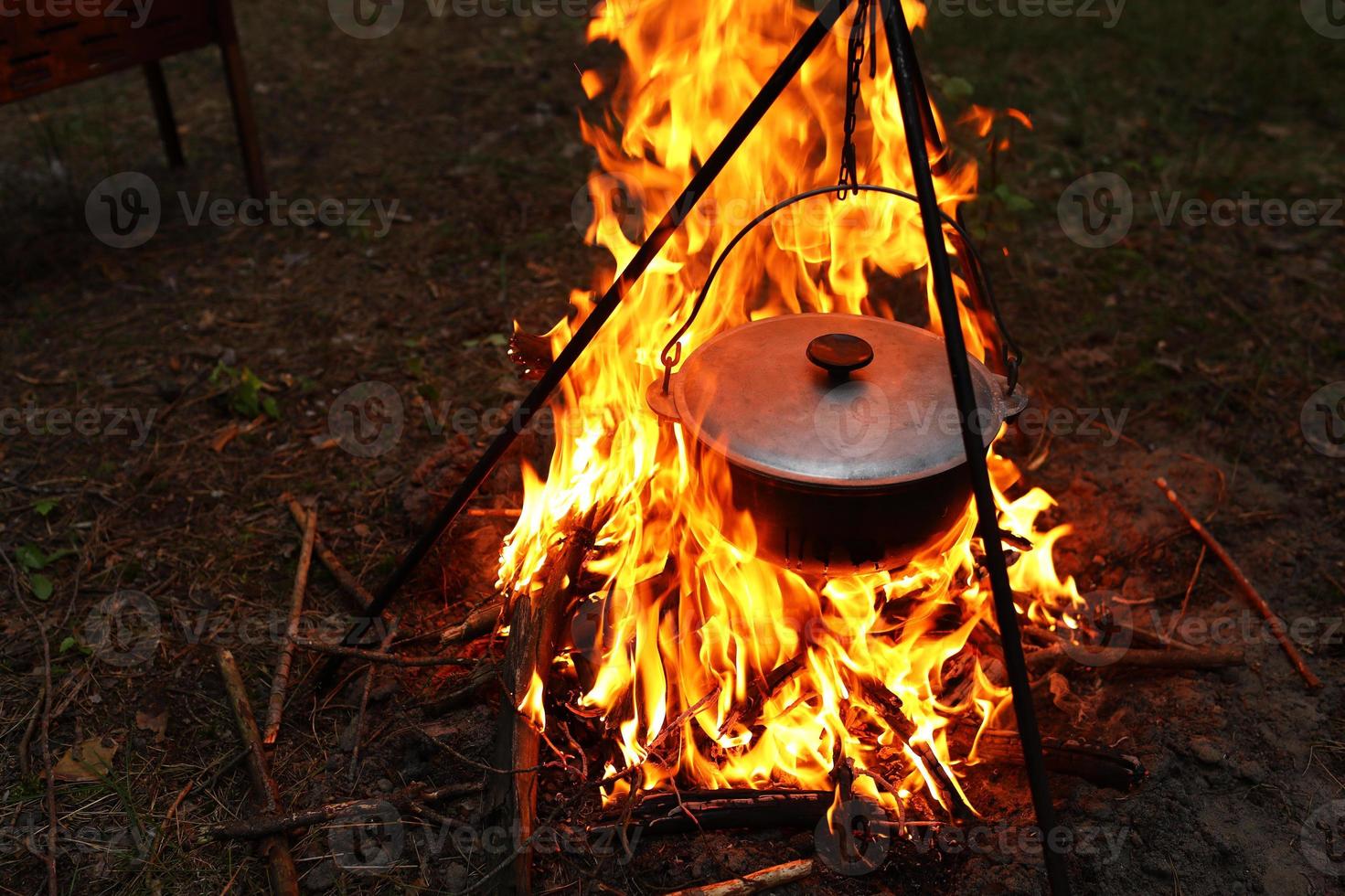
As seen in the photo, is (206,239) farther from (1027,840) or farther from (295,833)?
(1027,840)

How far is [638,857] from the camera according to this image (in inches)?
110

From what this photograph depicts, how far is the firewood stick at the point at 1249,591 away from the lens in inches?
134

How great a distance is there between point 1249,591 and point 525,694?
9.04 ft

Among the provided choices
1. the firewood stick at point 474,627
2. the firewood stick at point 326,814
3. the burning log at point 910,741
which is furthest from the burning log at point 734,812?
the firewood stick at point 474,627

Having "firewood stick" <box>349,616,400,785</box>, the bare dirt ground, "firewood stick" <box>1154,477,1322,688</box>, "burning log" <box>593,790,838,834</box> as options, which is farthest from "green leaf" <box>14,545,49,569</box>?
"firewood stick" <box>1154,477,1322,688</box>

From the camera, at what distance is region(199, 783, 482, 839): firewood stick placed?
9.30ft

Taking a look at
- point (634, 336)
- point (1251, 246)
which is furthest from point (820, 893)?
point (1251, 246)

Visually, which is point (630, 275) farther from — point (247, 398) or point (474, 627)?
point (247, 398)

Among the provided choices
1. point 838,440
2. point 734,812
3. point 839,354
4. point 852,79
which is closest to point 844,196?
point 852,79

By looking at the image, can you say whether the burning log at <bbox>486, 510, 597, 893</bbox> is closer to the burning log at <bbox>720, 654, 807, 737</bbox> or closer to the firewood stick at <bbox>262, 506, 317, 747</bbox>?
the burning log at <bbox>720, 654, 807, 737</bbox>

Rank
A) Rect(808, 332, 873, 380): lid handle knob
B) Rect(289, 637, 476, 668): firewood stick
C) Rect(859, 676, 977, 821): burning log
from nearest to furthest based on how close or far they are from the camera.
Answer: Rect(808, 332, 873, 380): lid handle knob, Rect(859, 676, 977, 821): burning log, Rect(289, 637, 476, 668): firewood stick

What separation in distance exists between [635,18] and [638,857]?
9.60 ft

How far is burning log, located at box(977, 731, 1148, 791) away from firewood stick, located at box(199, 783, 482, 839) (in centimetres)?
163

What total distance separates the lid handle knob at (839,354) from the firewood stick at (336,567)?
1.86 metres
